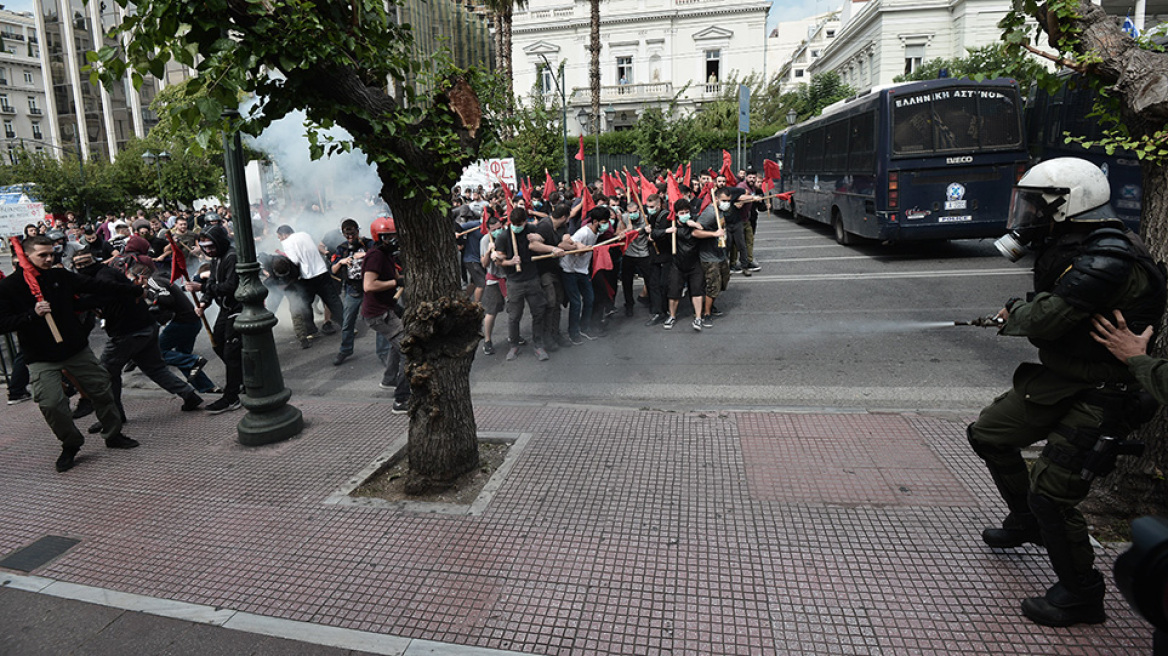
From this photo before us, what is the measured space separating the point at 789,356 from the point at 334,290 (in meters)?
6.70

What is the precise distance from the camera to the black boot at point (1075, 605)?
2.98 meters

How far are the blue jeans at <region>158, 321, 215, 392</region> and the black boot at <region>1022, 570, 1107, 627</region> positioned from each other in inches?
297

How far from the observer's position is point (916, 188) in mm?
11977

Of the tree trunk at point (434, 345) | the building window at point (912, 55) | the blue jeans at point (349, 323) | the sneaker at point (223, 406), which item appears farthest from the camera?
the building window at point (912, 55)

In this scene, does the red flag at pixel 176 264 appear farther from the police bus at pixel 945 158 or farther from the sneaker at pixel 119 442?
the police bus at pixel 945 158

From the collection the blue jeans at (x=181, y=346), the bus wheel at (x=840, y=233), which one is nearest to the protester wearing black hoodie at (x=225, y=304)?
the blue jeans at (x=181, y=346)

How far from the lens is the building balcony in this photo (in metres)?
51.4

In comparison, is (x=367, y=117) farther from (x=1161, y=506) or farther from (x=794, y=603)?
(x=1161, y=506)

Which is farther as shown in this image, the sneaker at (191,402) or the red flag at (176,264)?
the red flag at (176,264)

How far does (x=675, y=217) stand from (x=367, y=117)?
5.61 metres

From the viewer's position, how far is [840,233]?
15297 millimetres

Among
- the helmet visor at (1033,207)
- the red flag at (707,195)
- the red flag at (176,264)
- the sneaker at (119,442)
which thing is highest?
the red flag at (707,195)

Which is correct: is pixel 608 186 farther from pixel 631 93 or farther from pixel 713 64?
pixel 713 64

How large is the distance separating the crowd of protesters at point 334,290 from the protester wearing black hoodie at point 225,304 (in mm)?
14
